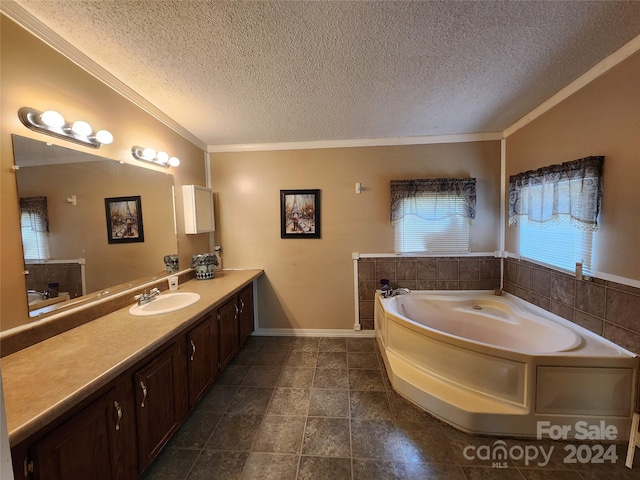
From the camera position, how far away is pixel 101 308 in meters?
1.67

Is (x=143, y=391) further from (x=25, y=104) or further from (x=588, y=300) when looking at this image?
Result: (x=588, y=300)

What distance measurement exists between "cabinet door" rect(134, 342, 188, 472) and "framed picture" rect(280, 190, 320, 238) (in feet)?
5.85

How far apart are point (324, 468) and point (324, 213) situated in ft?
7.64

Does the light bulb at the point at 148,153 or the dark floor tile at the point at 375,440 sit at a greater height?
the light bulb at the point at 148,153

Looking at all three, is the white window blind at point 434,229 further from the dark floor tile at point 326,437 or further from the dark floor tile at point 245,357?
the dark floor tile at point 245,357

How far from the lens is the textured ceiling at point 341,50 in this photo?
4.00 ft

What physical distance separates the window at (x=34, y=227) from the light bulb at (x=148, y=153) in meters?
0.81

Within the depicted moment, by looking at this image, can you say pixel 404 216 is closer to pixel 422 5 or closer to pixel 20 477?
pixel 422 5

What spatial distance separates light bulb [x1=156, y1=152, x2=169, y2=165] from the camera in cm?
219

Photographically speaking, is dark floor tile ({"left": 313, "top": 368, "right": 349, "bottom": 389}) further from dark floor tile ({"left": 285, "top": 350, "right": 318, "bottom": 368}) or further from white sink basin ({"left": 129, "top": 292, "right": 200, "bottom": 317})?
white sink basin ({"left": 129, "top": 292, "right": 200, "bottom": 317})

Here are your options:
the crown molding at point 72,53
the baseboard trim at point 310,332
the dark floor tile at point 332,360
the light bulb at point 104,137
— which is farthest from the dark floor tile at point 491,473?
the crown molding at point 72,53

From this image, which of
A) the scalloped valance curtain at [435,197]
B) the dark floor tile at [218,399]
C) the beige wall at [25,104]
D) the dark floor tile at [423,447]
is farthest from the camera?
the scalloped valance curtain at [435,197]

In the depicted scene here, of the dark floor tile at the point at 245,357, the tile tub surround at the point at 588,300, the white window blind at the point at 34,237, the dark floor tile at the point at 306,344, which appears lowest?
the dark floor tile at the point at 245,357

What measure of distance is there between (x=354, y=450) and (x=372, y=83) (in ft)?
8.34
